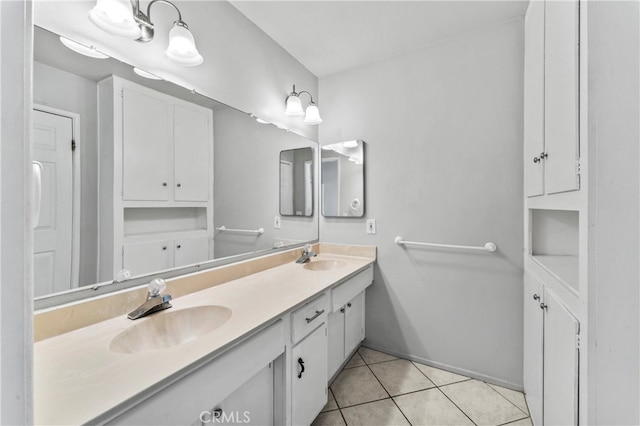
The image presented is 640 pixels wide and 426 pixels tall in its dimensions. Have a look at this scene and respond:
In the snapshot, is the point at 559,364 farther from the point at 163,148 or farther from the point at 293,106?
the point at 293,106

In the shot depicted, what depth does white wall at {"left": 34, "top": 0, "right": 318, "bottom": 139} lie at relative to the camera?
95cm

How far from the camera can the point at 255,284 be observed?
1391 mm

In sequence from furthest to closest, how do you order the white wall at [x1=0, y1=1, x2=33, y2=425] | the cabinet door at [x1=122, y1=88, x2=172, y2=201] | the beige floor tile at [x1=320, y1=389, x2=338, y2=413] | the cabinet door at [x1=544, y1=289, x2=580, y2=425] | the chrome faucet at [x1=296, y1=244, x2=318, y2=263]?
the chrome faucet at [x1=296, y1=244, x2=318, y2=263] < the beige floor tile at [x1=320, y1=389, x2=338, y2=413] < the cabinet door at [x1=122, y1=88, x2=172, y2=201] < the cabinet door at [x1=544, y1=289, x2=580, y2=425] < the white wall at [x1=0, y1=1, x2=33, y2=425]

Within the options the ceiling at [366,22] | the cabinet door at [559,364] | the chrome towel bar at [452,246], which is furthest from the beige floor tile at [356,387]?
the ceiling at [366,22]

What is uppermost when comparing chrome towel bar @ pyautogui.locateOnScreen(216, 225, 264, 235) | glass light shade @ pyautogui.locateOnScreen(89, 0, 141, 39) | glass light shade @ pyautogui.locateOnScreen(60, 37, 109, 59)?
glass light shade @ pyautogui.locateOnScreen(89, 0, 141, 39)

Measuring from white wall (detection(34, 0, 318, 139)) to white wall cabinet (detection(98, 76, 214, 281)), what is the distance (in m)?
0.14

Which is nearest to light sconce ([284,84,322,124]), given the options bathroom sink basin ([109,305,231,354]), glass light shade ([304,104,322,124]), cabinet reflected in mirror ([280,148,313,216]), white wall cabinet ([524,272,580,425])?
glass light shade ([304,104,322,124])

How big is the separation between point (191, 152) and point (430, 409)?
6.44 ft

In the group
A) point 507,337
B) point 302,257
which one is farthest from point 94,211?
point 507,337

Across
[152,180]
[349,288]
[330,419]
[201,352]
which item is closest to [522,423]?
[330,419]

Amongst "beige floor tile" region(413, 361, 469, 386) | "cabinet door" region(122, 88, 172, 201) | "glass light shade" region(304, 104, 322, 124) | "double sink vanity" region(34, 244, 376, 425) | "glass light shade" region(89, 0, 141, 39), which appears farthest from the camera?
"glass light shade" region(304, 104, 322, 124)

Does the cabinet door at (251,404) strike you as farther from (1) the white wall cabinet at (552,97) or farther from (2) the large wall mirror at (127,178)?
(1) the white wall cabinet at (552,97)

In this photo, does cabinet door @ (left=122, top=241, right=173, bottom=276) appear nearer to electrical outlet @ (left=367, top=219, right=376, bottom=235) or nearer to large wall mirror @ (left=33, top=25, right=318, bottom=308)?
large wall mirror @ (left=33, top=25, right=318, bottom=308)

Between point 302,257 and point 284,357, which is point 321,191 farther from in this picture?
point 284,357
